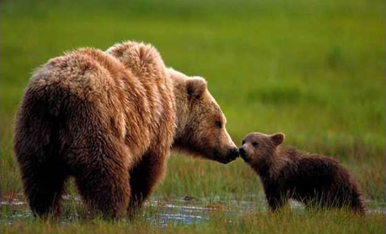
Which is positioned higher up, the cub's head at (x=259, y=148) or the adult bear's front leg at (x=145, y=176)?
the cub's head at (x=259, y=148)

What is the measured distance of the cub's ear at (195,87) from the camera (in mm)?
8836

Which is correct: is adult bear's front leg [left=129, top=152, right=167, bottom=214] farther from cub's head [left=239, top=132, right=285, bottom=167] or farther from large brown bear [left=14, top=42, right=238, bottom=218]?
cub's head [left=239, top=132, right=285, bottom=167]

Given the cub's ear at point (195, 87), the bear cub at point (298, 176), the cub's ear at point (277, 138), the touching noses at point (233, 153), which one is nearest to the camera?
the cub's ear at point (195, 87)

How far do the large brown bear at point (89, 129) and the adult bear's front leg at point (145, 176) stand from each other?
1cm

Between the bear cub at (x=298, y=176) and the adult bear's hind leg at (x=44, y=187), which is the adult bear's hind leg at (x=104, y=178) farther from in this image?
the bear cub at (x=298, y=176)

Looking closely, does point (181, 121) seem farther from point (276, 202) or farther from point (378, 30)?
point (378, 30)

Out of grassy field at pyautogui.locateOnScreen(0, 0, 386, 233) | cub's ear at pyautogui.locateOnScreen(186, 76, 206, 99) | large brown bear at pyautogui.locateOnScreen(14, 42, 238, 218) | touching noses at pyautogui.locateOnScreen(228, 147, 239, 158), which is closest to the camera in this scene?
large brown bear at pyautogui.locateOnScreen(14, 42, 238, 218)

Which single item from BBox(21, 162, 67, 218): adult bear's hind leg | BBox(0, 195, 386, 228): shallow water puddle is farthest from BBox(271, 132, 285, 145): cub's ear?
BBox(21, 162, 67, 218): adult bear's hind leg

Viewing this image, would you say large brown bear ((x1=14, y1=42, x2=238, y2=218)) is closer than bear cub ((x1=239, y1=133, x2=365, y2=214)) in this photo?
Yes

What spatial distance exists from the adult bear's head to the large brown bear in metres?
0.72

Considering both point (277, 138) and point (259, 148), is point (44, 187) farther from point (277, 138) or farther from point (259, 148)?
point (277, 138)

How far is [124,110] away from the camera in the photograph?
7383 millimetres

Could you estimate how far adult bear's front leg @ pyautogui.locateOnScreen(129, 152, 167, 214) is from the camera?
817cm

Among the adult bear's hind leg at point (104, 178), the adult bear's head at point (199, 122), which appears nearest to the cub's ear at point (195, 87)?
the adult bear's head at point (199, 122)
